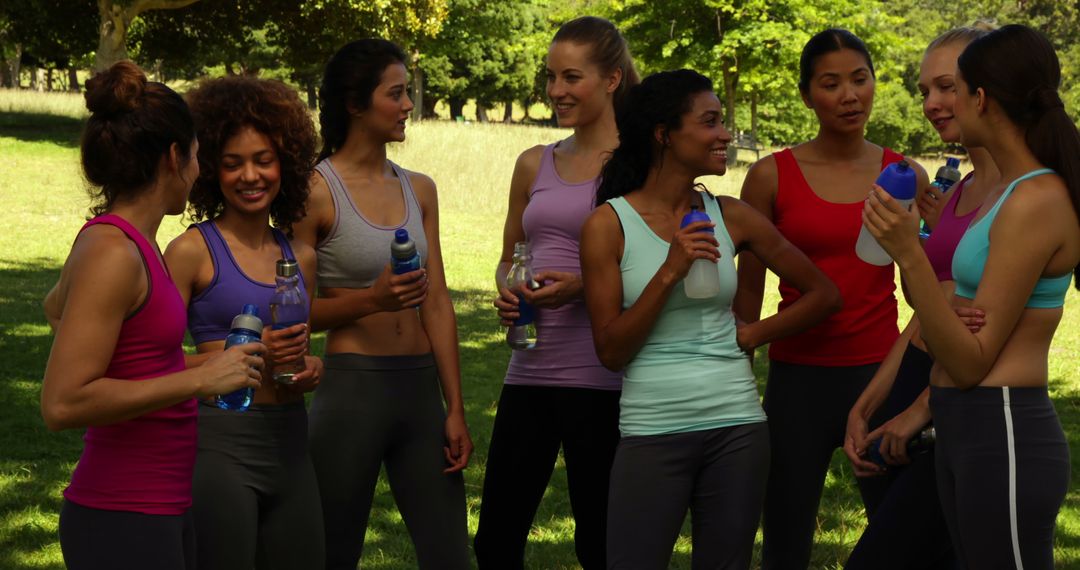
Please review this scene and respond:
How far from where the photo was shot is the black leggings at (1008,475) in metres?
3.24

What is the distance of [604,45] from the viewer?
477 centimetres

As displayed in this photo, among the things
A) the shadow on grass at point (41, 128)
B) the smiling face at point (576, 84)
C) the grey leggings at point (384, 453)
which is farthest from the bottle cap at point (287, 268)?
the shadow on grass at point (41, 128)

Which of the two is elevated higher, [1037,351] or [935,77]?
[935,77]

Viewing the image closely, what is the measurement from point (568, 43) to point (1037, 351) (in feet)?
7.35

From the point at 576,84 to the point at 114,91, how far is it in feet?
6.85

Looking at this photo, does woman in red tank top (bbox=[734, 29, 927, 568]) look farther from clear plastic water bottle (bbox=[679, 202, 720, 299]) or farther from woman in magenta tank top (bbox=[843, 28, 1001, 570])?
clear plastic water bottle (bbox=[679, 202, 720, 299])

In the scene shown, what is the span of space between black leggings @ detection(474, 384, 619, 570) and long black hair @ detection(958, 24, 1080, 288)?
1808mm

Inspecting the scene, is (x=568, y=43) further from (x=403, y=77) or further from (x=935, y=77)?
(x=935, y=77)

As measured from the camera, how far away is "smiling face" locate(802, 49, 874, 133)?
457 centimetres

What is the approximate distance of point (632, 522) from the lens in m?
3.79

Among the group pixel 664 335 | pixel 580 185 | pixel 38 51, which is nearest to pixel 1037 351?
pixel 664 335

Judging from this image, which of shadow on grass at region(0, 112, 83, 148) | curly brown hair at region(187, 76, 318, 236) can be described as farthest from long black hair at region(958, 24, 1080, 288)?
shadow on grass at region(0, 112, 83, 148)

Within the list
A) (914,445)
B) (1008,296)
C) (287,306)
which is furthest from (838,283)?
(287,306)

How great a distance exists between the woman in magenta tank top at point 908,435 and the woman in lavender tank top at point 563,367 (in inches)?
36.9
